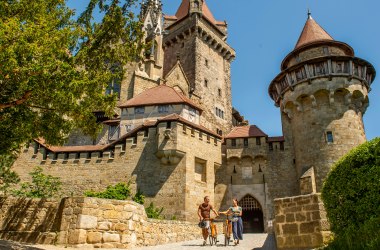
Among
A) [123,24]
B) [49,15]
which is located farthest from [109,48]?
[49,15]

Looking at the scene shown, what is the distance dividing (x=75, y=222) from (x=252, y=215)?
19061 millimetres

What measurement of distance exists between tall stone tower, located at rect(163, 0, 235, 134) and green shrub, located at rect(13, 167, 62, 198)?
47.6 ft

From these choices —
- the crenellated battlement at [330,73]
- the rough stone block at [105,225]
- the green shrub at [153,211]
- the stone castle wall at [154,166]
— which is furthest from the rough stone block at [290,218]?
the crenellated battlement at [330,73]

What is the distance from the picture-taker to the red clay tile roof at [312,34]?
2517 cm

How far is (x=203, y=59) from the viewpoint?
119 feet

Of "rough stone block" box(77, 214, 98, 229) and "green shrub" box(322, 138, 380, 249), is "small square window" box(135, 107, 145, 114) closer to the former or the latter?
"rough stone block" box(77, 214, 98, 229)

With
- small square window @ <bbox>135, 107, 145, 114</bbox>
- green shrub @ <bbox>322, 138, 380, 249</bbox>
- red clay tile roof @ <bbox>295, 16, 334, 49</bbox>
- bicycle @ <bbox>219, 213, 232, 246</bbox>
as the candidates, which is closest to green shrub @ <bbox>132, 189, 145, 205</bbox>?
small square window @ <bbox>135, 107, 145, 114</bbox>

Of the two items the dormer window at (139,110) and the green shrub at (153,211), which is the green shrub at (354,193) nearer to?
the green shrub at (153,211)

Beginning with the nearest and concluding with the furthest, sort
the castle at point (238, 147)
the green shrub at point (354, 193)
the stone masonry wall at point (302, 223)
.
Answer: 1. the green shrub at point (354, 193)
2. the stone masonry wall at point (302, 223)
3. the castle at point (238, 147)

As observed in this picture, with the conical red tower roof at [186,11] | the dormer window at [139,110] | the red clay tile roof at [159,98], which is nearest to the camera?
the red clay tile roof at [159,98]

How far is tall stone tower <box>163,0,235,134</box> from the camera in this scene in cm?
3434

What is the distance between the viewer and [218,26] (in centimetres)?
4284

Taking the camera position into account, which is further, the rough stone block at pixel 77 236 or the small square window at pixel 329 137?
the small square window at pixel 329 137

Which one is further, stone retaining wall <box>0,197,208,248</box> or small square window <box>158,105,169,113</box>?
small square window <box>158,105,169,113</box>
